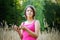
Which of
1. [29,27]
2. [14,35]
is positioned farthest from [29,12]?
[14,35]

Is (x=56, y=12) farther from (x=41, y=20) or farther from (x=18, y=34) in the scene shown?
(x=18, y=34)

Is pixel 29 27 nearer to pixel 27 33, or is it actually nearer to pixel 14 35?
pixel 27 33

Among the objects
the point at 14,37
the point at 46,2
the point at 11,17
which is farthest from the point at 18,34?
the point at 46,2

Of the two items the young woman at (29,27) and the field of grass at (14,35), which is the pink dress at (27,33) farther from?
the field of grass at (14,35)

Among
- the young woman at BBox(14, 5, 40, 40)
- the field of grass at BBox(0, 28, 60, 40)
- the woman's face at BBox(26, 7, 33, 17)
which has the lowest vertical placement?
the field of grass at BBox(0, 28, 60, 40)

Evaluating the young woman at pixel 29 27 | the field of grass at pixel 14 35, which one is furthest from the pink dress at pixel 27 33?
Result: the field of grass at pixel 14 35

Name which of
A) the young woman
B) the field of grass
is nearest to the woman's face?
the young woman

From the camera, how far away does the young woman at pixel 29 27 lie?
1474 millimetres

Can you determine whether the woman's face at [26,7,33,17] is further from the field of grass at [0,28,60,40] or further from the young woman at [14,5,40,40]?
the field of grass at [0,28,60,40]

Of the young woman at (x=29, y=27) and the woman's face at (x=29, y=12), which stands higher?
the woman's face at (x=29, y=12)

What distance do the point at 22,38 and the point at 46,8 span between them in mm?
408

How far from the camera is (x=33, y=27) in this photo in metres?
1.49

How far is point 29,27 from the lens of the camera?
151cm

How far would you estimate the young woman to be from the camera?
147 centimetres
